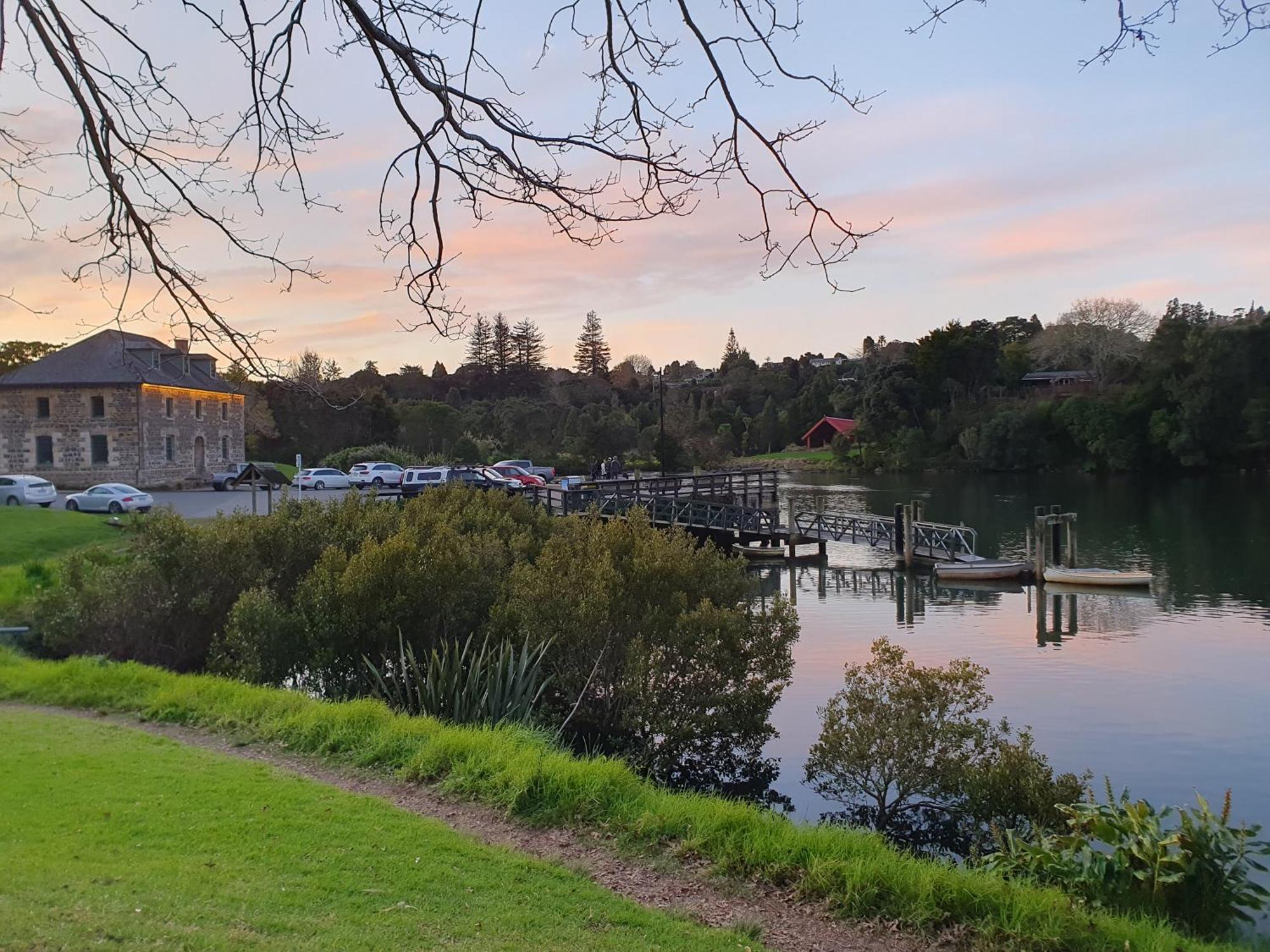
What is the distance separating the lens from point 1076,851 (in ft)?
26.5

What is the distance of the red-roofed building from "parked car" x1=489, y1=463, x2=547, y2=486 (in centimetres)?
3984

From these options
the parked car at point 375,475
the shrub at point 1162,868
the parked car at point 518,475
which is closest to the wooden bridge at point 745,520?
the parked car at point 518,475

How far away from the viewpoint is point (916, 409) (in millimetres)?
79125

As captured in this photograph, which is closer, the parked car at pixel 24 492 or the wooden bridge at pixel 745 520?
the wooden bridge at pixel 745 520

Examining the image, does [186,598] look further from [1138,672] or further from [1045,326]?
[1045,326]

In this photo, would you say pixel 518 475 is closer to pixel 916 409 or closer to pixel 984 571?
pixel 984 571

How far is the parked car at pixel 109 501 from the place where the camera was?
3794 cm

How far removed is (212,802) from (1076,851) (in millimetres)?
6540

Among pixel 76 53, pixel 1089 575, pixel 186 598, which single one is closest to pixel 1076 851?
pixel 76 53

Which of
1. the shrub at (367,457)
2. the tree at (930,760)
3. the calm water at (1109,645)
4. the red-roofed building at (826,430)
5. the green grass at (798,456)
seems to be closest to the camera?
the tree at (930,760)

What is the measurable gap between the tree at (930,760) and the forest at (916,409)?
44473 mm

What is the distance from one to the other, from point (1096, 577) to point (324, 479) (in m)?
33.2

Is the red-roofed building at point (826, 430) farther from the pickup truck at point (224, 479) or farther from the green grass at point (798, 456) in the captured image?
the pickup truck at point (224, 479)

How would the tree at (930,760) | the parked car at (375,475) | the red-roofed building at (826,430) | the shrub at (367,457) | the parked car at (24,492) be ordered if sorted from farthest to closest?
the red-roofed building at (826,430)
the shrub at (367,457)
the parked car at (375,475)
the parked car at (24,492)
the tree at (930,760)
